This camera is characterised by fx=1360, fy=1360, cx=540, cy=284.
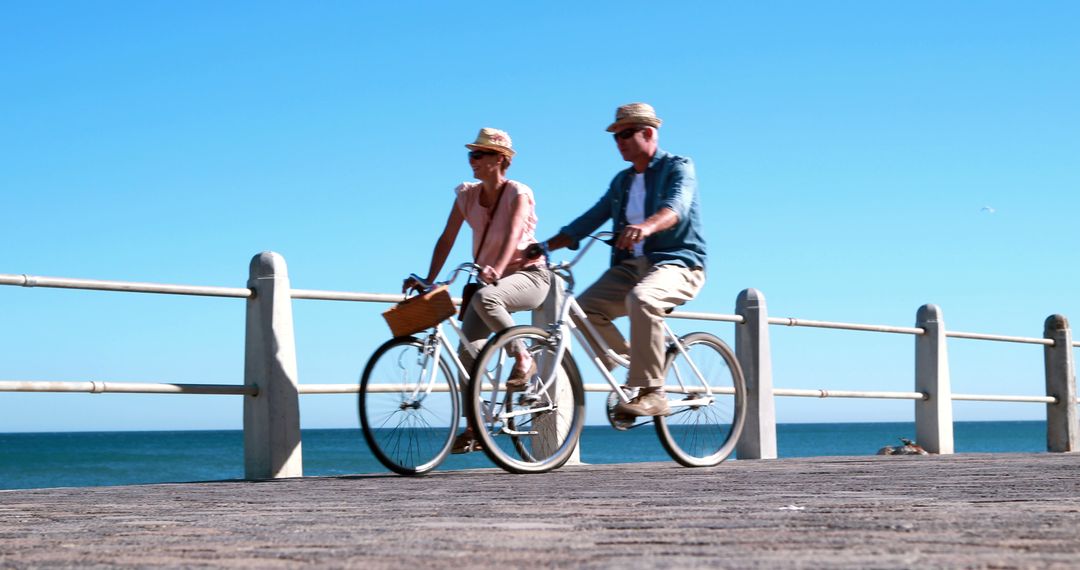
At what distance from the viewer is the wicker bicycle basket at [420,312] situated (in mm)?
6109

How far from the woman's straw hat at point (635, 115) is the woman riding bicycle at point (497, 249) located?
0.55 m

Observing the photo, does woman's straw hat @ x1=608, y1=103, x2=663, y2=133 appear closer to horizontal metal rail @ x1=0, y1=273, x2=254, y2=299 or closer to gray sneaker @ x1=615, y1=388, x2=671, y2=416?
gray sneaker @ x1=615, y1=388, x2=671, y2=416

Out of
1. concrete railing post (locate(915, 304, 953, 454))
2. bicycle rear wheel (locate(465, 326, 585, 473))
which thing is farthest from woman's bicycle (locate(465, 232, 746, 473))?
concrete railing post (locate(915, 304, 953, 454))

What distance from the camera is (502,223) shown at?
650 centimetres

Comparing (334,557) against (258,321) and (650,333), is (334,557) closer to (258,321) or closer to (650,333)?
(650,333)

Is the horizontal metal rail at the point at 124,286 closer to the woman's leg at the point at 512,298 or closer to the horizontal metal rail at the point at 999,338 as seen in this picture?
the woman's leg at the point at 512,298

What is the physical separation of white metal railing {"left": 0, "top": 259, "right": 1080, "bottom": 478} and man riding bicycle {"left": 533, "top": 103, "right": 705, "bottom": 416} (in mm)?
352

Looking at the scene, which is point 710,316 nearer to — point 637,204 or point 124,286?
point 637,204

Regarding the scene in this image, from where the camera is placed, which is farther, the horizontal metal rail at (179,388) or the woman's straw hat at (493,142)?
the woman's straw hat at (493,142)

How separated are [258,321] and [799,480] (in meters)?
2.87

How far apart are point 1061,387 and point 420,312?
25.7ft

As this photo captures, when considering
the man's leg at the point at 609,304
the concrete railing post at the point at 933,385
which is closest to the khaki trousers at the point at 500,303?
the man's leg at the point at 609,304

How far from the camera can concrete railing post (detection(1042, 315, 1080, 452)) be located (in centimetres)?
1184

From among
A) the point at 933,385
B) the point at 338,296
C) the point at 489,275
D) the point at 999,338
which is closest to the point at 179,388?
the point at 338,296
